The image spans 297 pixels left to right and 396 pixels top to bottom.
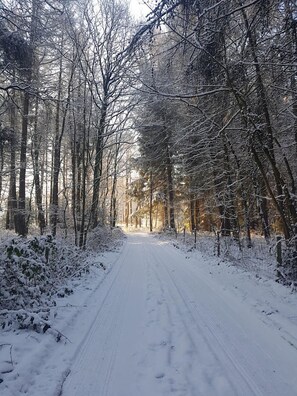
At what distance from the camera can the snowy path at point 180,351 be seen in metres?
3.55

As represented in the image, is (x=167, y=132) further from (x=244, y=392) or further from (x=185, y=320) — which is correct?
(x=244, y=392)

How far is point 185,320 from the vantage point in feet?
18.7

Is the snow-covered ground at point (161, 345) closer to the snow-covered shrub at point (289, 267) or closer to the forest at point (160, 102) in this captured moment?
the snow-covered shrub at point (289, 267)

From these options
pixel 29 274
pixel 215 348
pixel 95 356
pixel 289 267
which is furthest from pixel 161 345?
pixel 289 267

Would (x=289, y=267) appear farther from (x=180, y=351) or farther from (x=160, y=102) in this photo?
(x=160, y=102)

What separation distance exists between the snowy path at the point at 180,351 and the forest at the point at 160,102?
11.9 ft

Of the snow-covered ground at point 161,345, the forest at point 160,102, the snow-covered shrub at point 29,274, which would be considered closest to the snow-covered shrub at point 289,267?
the forest at point 160,102

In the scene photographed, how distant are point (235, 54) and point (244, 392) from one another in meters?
8.44

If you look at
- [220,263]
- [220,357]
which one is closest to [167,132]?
[220,263]

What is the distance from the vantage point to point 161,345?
4.65m

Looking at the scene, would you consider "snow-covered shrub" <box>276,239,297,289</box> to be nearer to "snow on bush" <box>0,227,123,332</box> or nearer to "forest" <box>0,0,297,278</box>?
"forest" <box>0,0,297,278</box>

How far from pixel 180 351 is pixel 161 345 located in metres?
0.33

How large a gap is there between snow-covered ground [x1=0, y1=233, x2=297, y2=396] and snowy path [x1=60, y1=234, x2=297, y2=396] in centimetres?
1

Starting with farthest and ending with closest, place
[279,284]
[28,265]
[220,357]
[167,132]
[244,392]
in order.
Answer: [167,132] < [279,284] < [28,265] < [220,357] < [244,392]
